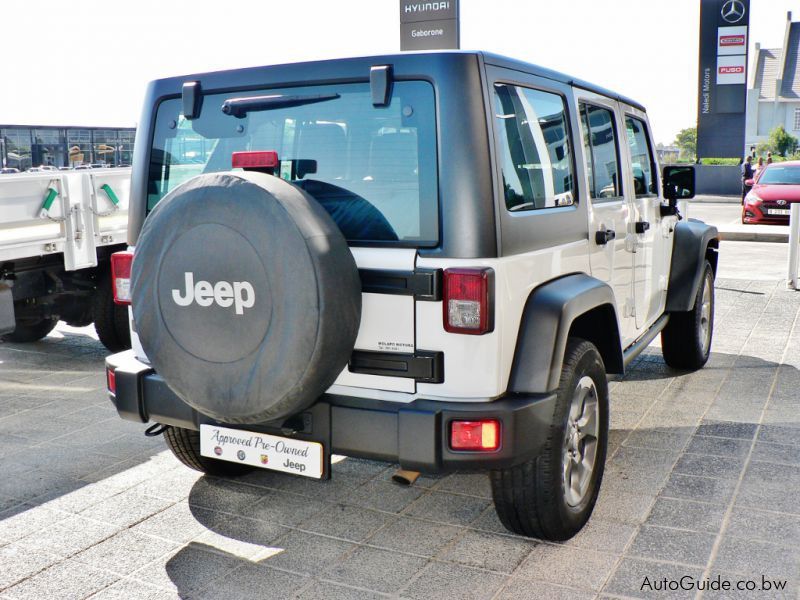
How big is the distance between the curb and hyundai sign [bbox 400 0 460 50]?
6942 millimetres

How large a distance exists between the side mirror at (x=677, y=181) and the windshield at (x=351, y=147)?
10.3ft

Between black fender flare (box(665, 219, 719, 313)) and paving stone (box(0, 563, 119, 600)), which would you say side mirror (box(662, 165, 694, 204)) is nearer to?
black fender flare (box(665, 219, 719, 313))

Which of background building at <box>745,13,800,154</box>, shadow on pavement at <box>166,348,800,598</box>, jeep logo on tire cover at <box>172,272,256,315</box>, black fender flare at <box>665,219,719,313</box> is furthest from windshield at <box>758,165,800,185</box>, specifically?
background building at <box>745,13,800,154</box>

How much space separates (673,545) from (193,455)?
227 centimetres

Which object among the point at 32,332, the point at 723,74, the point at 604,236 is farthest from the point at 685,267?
the point at 723,74

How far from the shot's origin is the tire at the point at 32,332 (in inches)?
307

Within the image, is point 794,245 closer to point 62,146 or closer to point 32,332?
point 32,332

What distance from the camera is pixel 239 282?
293cm

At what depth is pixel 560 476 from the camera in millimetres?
3363

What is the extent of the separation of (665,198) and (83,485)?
4.05 meters

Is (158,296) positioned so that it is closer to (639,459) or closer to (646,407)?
(639,459)

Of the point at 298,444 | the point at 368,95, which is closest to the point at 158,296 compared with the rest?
the point at 298,444

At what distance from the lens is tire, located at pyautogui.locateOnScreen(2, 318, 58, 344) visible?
7.79 metres

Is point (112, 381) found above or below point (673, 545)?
above
